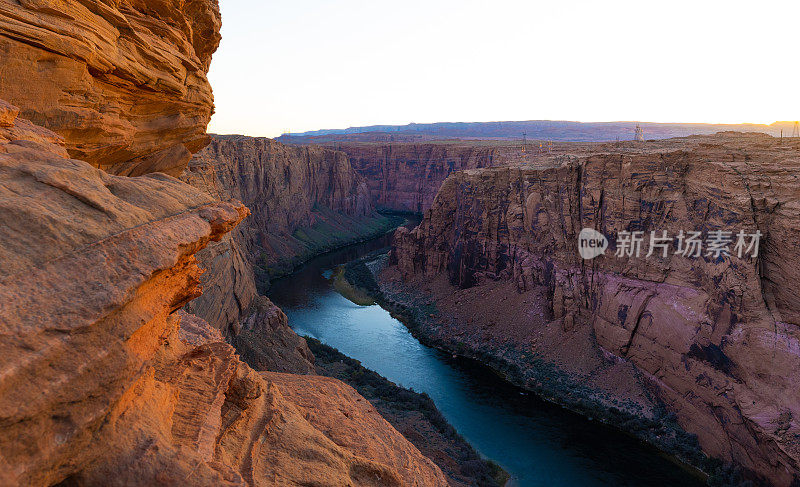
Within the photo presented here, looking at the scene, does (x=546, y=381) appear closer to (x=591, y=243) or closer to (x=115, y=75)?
(x=591, y=243)

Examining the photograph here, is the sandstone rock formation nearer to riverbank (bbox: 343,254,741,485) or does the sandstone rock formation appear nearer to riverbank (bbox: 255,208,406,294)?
riverbank (bbox: 343,254,741,485)

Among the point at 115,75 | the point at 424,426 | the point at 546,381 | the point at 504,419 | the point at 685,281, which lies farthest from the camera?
the point at 546,381

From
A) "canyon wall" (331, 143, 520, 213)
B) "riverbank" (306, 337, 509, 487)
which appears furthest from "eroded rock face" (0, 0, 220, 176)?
"canyon wall" (331, 143, 520, 213)

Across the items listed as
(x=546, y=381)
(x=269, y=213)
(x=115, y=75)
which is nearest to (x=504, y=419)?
(x=546, y=381)

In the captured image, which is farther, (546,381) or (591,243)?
(591,243)

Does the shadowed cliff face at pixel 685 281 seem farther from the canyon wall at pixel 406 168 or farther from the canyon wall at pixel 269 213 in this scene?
the canyon wall at pixel 406 168

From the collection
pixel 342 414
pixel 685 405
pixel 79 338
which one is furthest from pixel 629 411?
pixel 79 338

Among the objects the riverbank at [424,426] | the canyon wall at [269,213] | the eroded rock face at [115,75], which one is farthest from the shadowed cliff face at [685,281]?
the eroded rock face at [115,75]

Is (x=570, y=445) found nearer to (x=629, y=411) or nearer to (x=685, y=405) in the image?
(x=629, y=411)
